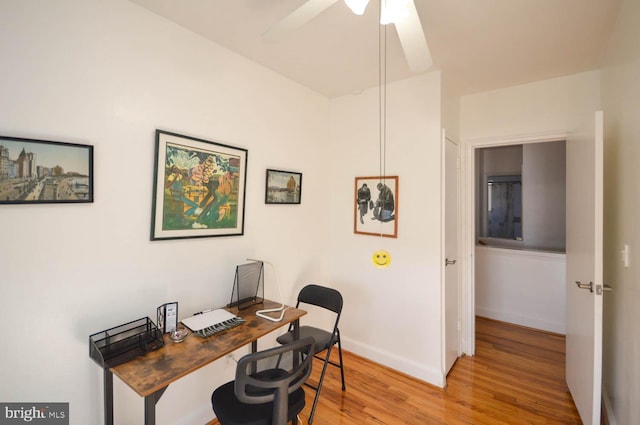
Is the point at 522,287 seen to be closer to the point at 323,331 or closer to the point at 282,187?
the point at 323,331

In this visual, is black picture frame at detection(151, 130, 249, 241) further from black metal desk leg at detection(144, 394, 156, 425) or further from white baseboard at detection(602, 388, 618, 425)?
white baseboard at detection(602, 388, 618, 425)

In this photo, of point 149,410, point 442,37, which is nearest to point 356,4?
point 442,37

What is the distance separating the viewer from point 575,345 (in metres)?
2.10

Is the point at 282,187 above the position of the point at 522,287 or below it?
above

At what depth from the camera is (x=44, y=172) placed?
1.31 m

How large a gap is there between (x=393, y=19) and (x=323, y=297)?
1911 millimetres

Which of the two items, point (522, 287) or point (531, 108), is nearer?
point (531, 108)

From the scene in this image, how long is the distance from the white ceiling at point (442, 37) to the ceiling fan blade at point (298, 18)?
1.49 ft

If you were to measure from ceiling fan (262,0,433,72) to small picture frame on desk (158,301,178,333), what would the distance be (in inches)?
58.9

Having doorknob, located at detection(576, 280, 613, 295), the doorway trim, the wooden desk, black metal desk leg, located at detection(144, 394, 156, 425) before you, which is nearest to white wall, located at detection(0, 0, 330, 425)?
the wooden desk

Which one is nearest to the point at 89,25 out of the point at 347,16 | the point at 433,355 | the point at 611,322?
the point at 347,16

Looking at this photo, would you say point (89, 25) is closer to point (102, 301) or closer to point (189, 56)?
point (189, 56)

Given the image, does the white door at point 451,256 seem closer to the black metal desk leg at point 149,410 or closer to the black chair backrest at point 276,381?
the black chair backrest at point 276,381

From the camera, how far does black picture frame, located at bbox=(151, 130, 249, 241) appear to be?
1711 mm
